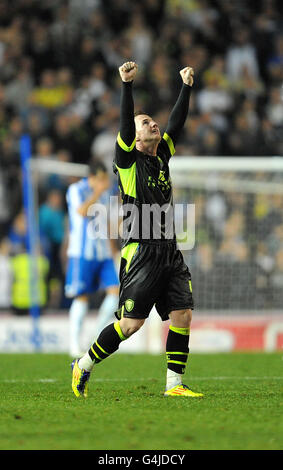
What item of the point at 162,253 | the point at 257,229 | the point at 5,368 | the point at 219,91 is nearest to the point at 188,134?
the point at 219,91

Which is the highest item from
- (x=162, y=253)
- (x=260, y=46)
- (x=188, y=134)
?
(x=260, y=46)

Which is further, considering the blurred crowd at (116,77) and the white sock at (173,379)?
the blurred crowd at (116,77)

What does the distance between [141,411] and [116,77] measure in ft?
44.4

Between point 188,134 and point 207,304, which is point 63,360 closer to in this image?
point 207,304

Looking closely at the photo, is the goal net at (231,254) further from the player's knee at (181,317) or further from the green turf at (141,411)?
the player's knee at (181,317)

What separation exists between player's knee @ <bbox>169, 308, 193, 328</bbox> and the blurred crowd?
8578 mm

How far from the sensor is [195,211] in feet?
48.0

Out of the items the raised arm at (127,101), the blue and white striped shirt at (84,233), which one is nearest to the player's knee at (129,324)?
the raised arm at (127,101)

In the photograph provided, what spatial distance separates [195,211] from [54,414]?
8.89 meters

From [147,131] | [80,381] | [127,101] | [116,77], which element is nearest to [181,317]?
[80,381]

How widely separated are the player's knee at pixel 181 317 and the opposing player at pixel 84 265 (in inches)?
192

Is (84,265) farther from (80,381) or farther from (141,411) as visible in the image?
(141,411)

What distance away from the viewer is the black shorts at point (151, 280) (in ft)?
22.3
